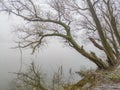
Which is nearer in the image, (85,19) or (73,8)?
(73,8)

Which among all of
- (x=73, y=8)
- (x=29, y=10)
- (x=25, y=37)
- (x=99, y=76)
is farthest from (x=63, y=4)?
(x=99, y=76)

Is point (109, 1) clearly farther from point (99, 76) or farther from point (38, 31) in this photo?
point (99, 76)

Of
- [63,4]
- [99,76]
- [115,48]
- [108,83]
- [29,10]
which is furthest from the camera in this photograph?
[115,48]

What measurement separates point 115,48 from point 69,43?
493 cm

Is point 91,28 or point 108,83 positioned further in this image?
point 91,28

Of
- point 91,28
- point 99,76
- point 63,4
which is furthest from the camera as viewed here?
point 91,28

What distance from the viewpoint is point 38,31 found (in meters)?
17.0

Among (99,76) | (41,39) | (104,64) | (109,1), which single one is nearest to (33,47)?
(41,39)

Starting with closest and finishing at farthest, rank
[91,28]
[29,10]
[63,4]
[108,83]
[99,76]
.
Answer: [108,83], [99,76], [29,10], [63,4], [91,28]

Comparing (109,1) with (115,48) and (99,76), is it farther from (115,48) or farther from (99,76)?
(99,76)

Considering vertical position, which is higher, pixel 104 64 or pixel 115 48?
pixel 115 48

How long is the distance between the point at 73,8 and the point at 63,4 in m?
1.32

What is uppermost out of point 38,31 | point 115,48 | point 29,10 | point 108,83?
point 29,10

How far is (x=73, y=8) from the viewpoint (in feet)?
62.0
